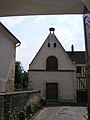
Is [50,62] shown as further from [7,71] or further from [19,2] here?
[19,2]

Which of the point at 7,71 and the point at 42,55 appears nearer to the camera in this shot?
the point at 7,71

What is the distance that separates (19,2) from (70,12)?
1118mm

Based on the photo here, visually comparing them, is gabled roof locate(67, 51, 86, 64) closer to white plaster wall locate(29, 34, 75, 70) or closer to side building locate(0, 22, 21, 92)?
white plaster wall locate(29, 34, 75, 70)

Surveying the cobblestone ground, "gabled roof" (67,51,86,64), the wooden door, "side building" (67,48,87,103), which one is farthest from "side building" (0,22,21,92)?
"gabled roof" (67,51,86,64)

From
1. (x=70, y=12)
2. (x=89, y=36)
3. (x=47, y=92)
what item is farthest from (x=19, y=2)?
(x=47, y=92)

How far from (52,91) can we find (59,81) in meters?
1.44

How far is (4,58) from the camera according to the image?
13156mm

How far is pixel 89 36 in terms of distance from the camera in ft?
12.0

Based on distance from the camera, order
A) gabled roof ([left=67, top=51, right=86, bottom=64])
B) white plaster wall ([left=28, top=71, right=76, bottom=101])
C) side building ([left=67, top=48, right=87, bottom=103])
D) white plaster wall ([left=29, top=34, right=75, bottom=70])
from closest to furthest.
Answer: side building ([left=67, top=48, right=87, bottom=103]) < white plaster wall ([left=28, top=71, right=76, bottom=101]) < white plaster wall ([left=29, top=34, right=75, bottom=70]) < gabled roof ([left=67, top=51, right=86, bottom=64])

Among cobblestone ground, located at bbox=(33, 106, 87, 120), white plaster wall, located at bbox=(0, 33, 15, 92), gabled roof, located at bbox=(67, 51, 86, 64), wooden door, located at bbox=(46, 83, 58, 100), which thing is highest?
gabled roof, located at bbox=(67, 51, 86, 64)

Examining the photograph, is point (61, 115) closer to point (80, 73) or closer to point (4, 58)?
point (4, 58)

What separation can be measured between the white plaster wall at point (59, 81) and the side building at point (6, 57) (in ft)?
28.4

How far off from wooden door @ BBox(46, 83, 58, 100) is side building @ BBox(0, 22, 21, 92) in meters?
9.04

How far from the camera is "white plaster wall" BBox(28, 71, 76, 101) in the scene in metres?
23.1
